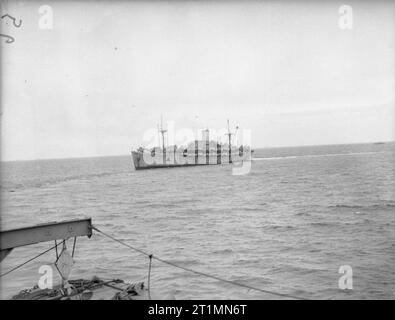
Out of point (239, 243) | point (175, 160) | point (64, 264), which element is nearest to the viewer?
point (64, 264)

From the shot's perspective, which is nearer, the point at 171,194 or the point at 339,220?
the point at 339,220

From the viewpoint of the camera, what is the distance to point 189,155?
359 ft

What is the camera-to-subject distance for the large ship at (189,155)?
9919cm

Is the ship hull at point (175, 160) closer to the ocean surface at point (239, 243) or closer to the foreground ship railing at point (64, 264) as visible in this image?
the ocean surface at point (239, 243)

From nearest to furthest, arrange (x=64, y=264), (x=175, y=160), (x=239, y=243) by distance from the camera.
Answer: (x=64, y=264) < (x=239, y=243) < (x=175, y=160)

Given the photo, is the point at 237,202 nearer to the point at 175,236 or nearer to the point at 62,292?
the point at 175,236

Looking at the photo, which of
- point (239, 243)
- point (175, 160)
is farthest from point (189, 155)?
point (239, 243)

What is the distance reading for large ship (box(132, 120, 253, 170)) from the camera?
99188 mm

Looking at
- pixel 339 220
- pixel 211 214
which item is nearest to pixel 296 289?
pixel 339 220

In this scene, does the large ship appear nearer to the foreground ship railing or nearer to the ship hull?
the ship hull

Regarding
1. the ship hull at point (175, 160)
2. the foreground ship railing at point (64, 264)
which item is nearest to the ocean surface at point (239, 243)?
the foreground ship railing at point (64, 264)

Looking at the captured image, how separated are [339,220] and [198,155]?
3372 inches

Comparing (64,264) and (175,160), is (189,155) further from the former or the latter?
(64,264)
